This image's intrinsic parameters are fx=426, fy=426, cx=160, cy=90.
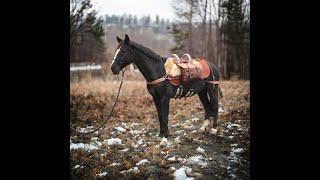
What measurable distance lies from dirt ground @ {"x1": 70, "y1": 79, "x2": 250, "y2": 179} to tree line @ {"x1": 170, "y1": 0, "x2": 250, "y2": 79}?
19 cm

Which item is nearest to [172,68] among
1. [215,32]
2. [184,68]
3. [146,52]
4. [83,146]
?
[184,68]

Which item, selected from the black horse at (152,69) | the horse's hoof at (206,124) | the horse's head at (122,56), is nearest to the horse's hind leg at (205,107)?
the horse's hoof at (206,124)

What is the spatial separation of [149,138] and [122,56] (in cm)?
72

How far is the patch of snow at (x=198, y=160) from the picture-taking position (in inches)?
135

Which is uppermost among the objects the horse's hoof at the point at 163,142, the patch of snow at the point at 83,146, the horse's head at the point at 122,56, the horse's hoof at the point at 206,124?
the horse's head at the point at 122,56

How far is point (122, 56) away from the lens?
3.48m

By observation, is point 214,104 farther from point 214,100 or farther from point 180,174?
point 180,174

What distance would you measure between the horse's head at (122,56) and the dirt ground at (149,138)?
0.16 meters

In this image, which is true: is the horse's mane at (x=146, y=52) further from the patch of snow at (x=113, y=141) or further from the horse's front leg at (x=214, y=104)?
the patch of snow at (x=113, y=141)

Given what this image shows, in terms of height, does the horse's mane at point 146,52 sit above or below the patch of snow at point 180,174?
above
